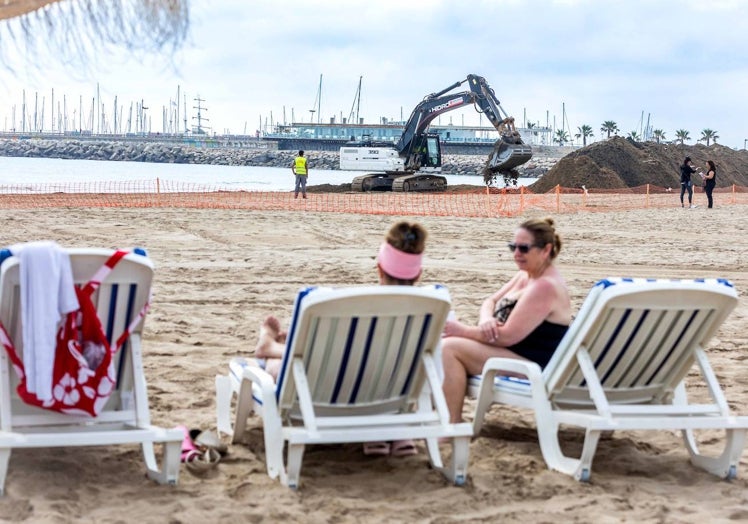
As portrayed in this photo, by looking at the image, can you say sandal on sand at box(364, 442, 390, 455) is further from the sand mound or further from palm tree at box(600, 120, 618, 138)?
palm tree at box(600, 120, 618, 138)

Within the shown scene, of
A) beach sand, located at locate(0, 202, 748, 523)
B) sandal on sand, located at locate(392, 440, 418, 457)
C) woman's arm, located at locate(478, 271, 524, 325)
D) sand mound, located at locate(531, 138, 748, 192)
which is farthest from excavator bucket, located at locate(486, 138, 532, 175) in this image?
sandal on sand, located at locate(392, 440, 418, 457)

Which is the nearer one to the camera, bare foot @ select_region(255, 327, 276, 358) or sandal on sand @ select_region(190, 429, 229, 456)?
sandal on sand @ select_region(190, 429, 229, 456)

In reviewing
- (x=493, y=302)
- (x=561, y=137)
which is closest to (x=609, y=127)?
(x=561, y=137)

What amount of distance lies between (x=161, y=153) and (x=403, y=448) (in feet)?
444

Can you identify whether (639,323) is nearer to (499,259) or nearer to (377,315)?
(377,315)

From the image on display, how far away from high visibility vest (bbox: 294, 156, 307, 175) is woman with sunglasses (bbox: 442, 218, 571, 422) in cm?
2408

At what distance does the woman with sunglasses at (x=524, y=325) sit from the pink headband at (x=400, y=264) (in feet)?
2.04

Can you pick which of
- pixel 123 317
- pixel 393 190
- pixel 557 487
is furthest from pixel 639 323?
pixel 393 190

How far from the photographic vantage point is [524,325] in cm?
488

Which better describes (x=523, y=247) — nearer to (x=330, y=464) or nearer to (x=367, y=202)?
(x=330, y=464)

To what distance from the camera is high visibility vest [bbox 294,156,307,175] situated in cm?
2881

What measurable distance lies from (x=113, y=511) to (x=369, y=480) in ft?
3.61

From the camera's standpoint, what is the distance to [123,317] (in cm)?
417

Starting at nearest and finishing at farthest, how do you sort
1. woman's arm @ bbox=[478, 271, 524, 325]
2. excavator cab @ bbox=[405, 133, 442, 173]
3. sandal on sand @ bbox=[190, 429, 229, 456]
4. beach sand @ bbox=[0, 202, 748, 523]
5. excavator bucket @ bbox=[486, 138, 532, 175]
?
beach sand @ bbox=[0, 202, 748, 523]
sandal on sand @ bbox=[190, 429, 229, 456]
woman's arm @ bbox=[478, 271, 524, 325]
excavator bucket @ bbox=[486, 138, 532, 175]
excavator cab @ bbox=[405, 133, 442, 173]
